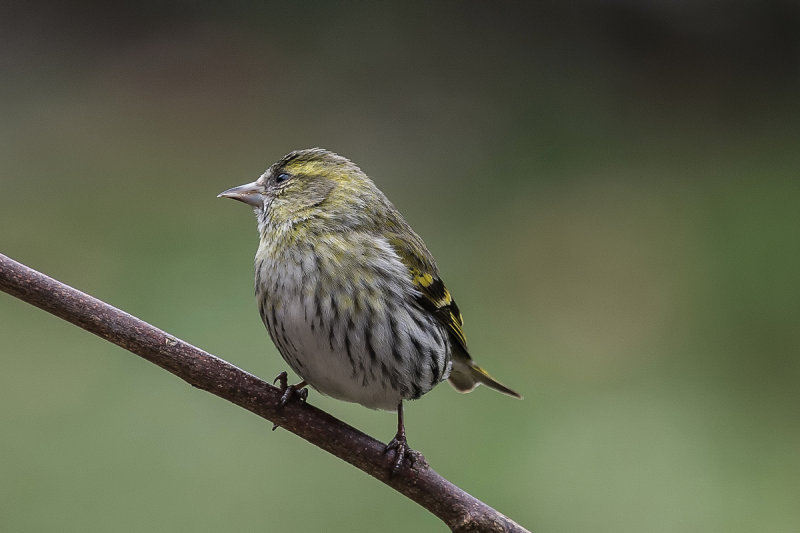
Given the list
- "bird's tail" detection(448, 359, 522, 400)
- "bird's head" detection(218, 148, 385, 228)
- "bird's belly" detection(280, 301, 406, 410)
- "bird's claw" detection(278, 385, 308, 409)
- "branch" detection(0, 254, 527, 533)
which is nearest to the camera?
"branch" detection(0, 254, 527, 533)

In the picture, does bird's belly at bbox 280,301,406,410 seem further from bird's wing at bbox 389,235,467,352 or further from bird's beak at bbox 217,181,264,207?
bird's beak at bbox 217,181,264,207

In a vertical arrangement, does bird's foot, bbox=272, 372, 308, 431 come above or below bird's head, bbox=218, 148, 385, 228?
below

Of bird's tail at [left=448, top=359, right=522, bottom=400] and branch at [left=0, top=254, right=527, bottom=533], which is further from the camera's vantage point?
bird's tail at [left=448, top=359, right=522, bottom=400]

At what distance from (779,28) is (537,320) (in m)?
2.17

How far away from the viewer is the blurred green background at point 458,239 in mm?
2975

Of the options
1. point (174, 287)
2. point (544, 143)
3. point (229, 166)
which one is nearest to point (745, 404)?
point (544, 143)

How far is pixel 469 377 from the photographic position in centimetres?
221

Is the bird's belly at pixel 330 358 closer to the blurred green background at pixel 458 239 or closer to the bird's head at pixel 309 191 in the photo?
the bird's head at pixel 309 191

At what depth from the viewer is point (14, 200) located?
13.4ft

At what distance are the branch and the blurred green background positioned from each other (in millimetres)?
1138

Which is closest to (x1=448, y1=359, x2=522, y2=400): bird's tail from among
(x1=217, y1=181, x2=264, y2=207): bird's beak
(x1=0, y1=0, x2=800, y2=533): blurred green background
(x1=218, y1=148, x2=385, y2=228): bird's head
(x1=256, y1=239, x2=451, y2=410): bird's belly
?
(x1=256, y1=239, x2=451, y2=410): bird's belly

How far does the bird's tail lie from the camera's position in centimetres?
216

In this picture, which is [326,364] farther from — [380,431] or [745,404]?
[745,404]

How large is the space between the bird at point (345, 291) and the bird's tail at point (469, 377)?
0.10 meters
